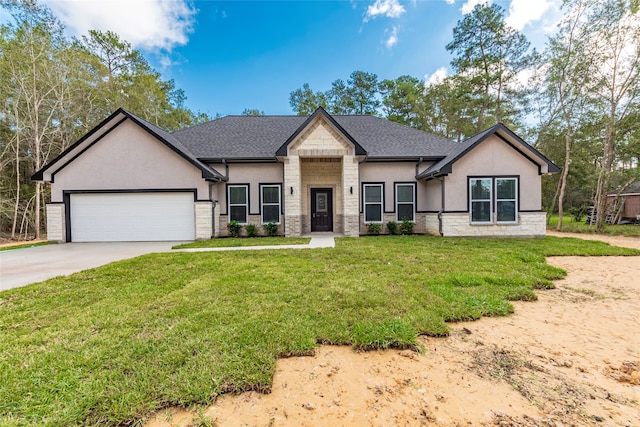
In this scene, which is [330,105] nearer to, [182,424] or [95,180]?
[95,180]

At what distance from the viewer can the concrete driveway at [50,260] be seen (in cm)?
551

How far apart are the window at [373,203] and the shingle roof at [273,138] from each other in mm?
1611

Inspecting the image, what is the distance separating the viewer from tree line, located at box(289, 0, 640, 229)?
545 inches

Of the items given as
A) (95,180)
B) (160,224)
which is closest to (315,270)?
(160,224)

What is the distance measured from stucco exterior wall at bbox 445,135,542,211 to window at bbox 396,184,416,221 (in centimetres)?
187

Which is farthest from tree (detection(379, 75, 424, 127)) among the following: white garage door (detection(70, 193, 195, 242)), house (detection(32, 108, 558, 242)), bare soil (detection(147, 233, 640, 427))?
bare soil (detection(147, 233, 640, 427))

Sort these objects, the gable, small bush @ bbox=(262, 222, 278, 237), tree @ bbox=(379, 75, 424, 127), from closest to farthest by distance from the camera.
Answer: the gable, small bush @ bbox=(262, 222, 278, 237), tree @ bbox=(379, 75, 424, 127)

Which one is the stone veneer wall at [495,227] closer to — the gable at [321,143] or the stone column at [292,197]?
the gable at [321,143]

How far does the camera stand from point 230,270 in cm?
569

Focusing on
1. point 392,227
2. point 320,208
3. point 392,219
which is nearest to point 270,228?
point 320,208

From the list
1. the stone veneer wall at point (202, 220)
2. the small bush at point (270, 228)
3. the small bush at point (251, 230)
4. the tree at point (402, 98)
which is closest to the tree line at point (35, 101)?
the stone veneer wall at point (202, 220)

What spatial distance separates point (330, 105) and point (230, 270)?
23.4 m

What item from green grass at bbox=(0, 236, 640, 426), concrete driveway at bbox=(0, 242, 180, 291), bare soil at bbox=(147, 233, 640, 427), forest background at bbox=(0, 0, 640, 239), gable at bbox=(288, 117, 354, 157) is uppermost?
forest background at bbox=(0, 0, 640, 239)

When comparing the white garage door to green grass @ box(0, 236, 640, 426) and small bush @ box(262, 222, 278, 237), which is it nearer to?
small bush @ box(262, 222, 278, 237)
